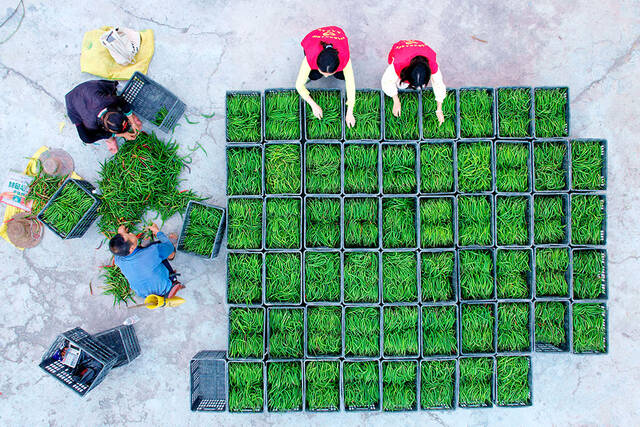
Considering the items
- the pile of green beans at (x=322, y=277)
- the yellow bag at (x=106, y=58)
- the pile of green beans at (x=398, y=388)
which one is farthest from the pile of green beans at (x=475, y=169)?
the yellow bag at (x=106, y=58)

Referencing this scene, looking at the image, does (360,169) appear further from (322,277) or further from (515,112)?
(515,112)

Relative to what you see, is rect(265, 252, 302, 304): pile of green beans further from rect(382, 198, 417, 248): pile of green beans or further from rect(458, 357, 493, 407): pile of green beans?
rect(458, 357, 493, 407): pile of green beans

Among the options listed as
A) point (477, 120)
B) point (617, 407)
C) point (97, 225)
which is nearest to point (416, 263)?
point (477, 120)

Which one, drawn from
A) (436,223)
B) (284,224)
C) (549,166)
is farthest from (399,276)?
(549,166)

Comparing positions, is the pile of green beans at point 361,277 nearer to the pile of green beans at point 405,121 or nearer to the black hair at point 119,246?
the pile of green beans at point 405,121

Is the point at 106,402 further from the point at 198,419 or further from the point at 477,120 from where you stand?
the point at 477,120

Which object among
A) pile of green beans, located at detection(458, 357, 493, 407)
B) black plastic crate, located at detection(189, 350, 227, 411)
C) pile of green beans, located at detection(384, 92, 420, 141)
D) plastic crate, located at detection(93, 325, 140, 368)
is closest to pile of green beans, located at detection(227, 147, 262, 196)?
pile of green beans, located at detection(384, 92, 420, 141)

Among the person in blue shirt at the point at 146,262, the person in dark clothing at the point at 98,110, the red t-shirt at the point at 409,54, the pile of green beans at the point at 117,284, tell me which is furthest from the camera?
the pile of green beans at the point at 117,284
